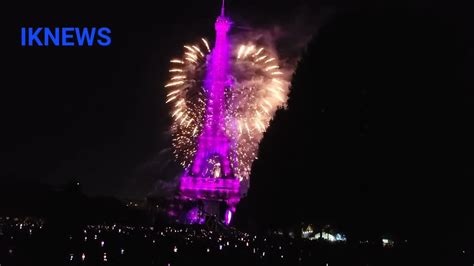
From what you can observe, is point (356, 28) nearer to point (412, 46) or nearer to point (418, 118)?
point (412, 46)

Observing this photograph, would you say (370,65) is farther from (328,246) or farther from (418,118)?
(328,246)

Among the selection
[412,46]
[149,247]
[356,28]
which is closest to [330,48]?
[356,28]

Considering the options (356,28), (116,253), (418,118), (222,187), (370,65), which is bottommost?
(116,253)

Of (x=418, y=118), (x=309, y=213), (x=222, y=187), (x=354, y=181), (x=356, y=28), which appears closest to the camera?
(x=418, y=118)

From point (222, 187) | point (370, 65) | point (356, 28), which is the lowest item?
point (370, 65)

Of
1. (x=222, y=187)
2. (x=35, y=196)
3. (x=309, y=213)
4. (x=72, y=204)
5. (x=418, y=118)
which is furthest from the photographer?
(x=222, y=187)

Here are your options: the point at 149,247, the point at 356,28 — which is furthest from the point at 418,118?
the point at 149,247

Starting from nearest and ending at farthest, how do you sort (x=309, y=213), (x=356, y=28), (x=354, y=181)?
1. (x=354, y=181)
2. (x=356, y=28)
3. (x=309, y=213)

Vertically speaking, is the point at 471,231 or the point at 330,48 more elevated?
the point at 330,48

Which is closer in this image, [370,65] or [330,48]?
[370,65]
